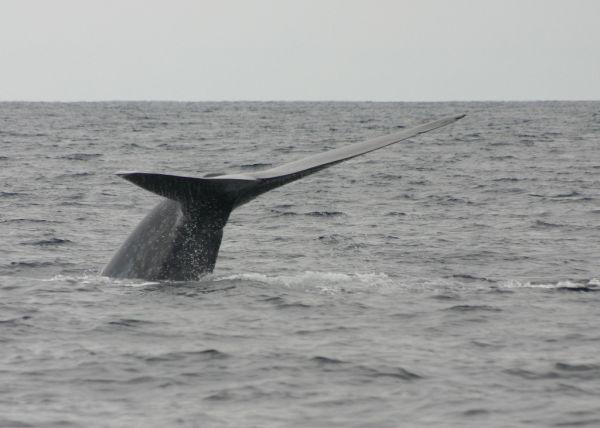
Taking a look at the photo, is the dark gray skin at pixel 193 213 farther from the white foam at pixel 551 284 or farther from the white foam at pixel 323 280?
the white foam at pixel 551 284

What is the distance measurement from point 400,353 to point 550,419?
1956 millimetres

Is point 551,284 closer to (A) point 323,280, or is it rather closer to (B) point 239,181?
(A) point 323,280

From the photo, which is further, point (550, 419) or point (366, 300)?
point (366, 300)

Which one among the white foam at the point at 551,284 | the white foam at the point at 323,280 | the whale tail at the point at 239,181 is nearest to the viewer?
the whale tail at the point at 239,181

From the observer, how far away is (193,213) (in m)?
10.6

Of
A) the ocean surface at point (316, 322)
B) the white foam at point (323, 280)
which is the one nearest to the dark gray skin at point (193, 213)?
the ocean surface at point (316, 322)

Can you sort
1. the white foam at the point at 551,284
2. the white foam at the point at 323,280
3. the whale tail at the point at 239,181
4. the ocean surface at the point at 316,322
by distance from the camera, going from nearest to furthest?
the ocean surface at the point at 316,322
the whale tail at the point at 239,181
the white foam at the point at 323,280
the white foam at the point at 551,284

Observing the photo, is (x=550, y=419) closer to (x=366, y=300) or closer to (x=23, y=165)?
(x=366, y=300)

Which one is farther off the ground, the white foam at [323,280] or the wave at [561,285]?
the wave at [561,285]

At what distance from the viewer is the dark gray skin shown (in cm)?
992

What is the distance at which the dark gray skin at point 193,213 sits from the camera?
32.6ft

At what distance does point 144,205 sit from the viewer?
888 inches

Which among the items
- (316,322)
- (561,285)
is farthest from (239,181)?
(561,285)

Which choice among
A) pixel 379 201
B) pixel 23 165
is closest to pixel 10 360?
pixel 379 201
